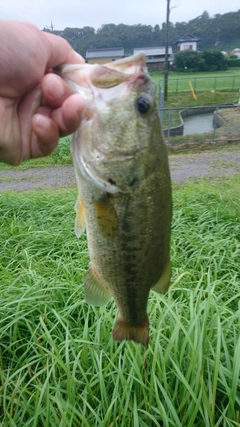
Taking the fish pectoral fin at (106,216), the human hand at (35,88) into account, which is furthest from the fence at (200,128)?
the fish pectoral fin at (106,216)

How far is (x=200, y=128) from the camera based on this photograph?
65.0 ft

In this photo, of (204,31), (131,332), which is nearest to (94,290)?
(131,332)

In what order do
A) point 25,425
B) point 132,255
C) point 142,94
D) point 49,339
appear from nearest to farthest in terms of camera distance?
1. point 142,94
2. point 132,255
3. point 25,425
4. point 49,339

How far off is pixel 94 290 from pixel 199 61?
59514 mm

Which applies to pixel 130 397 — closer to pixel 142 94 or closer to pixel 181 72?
pixel 142 94

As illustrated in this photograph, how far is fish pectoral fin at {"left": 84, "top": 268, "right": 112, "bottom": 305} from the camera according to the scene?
161 centimetres

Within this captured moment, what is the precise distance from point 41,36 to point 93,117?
486 millimetres

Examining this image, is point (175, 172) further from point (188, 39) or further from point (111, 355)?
point (188, 39)

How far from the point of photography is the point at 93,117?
1357 millimetres

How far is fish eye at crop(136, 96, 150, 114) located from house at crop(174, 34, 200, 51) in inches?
3031

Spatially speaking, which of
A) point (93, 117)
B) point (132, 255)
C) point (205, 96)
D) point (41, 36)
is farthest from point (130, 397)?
point (205, 96)

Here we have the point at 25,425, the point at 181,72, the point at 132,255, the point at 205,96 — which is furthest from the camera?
the point at 181,72

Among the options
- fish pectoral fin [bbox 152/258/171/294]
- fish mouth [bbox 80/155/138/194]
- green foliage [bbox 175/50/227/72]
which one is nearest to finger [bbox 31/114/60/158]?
fish mouth [bbox 80/155/138/194]

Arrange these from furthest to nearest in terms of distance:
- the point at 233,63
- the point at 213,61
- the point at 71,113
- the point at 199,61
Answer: the point at 233,63, the point at 213,61, the point at 199,61, the point at 71,113
